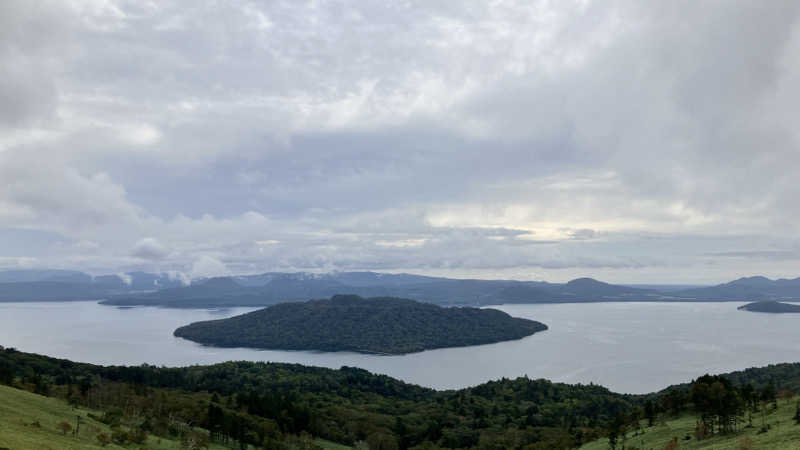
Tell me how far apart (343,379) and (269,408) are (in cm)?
9683

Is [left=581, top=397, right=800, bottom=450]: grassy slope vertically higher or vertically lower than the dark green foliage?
higher

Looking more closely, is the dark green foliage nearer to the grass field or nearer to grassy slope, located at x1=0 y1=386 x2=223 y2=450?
the grass field

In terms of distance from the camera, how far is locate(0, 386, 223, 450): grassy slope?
31219 mm

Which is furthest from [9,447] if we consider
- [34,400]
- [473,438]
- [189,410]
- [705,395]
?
[473,438]

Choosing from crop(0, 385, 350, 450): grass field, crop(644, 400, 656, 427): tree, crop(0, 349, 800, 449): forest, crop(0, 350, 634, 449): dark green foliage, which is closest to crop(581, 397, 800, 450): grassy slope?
crop(0, 349, 800, 449): forest

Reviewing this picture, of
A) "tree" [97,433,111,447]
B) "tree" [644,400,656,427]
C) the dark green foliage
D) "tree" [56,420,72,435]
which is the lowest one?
the dark green foliage

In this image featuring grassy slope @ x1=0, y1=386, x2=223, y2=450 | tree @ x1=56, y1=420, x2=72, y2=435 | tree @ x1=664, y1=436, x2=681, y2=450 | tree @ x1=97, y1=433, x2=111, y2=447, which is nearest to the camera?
grassy slope @ x1=0, y1=386, x2=223, y2=450

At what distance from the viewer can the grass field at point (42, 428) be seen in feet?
102

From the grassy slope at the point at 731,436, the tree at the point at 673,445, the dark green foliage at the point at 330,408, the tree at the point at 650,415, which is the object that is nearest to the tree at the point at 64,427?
the dark green foliage at the point at 330,408

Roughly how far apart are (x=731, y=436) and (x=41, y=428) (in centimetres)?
5283

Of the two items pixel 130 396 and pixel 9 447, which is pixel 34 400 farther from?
pixel 130 396

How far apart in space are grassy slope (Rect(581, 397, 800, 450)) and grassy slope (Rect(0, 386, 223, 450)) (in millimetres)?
43703

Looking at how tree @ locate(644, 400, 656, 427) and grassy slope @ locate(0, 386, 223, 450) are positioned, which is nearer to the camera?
grassy slope @ locate(0, 386, 223, 450)

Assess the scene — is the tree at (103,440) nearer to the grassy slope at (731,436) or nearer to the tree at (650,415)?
the grassy slope at (731,436)
